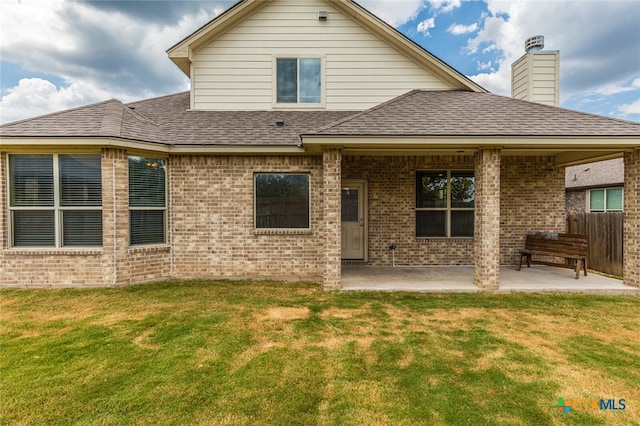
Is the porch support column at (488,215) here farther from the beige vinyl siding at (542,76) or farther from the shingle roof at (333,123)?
the beige vinyl siding at (542,76)

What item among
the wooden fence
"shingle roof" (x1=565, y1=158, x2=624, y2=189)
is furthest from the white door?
"shingle roof" (x1=565, y1=158, x2=624, y2=189)

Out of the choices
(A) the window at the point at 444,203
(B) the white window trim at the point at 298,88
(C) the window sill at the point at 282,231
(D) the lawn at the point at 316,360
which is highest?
(B) the white window trim at the point at 298,88

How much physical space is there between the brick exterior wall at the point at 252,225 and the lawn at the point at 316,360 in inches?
39.6

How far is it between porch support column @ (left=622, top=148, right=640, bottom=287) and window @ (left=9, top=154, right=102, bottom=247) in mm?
11342

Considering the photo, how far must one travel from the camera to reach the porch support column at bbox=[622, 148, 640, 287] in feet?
20.5

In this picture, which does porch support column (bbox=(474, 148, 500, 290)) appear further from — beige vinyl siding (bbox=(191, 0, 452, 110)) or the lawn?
beige vinyl siding (bbox=(191, 0, 452, 110))

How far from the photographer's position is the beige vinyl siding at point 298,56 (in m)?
8.50

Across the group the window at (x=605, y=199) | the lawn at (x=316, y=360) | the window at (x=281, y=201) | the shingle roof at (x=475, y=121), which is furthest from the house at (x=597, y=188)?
the window at (x=281, y=201)

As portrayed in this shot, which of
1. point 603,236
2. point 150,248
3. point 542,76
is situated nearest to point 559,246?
point 603,236

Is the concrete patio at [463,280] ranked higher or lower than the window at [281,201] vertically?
lower

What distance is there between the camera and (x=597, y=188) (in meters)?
15.4

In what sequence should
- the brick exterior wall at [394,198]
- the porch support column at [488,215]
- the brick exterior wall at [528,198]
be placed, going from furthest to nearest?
the brick exterior wall at [528,198] → the brick exterior wall at [394,198] → the porch support column at [488,215]

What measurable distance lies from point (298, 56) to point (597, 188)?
657 inches

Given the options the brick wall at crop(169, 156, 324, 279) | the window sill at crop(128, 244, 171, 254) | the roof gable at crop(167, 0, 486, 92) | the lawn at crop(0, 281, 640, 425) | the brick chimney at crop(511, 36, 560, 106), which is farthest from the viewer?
the brick chimney at crop(511, 36, 560, 106)
